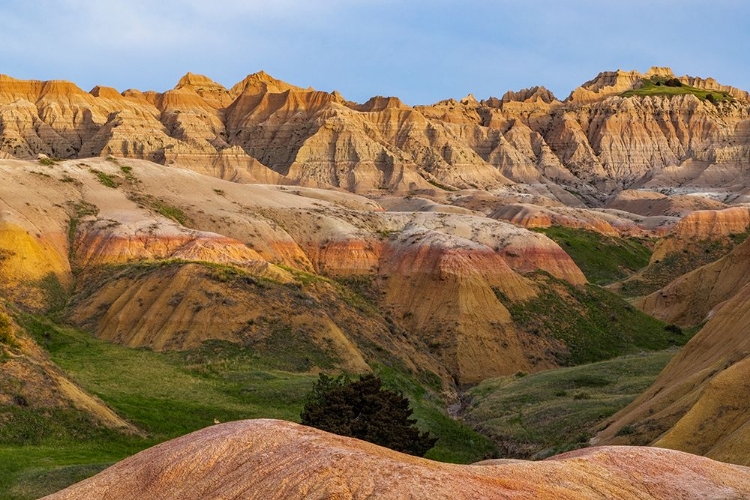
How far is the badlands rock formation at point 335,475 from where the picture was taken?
51.7 ft

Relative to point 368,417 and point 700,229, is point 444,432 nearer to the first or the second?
point 368,417

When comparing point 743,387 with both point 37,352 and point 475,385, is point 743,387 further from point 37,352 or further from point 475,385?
point 475,385

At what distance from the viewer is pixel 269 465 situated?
16703 mm

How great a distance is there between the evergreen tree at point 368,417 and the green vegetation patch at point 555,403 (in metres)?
6.04

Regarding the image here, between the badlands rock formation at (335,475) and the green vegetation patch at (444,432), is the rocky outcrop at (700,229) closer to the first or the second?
the green vegetation patch at (444,432)

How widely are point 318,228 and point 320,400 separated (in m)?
51.4

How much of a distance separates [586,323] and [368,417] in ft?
158

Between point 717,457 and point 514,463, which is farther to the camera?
point 717,457

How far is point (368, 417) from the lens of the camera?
120ft

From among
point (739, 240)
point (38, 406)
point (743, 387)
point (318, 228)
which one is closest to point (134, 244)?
point (318, 228)

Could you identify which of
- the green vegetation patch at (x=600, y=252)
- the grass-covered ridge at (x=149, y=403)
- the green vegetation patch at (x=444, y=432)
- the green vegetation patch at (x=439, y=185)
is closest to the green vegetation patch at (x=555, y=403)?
the green vegetation patch at (x=444, y=432)

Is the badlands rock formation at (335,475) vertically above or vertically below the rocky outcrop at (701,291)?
below

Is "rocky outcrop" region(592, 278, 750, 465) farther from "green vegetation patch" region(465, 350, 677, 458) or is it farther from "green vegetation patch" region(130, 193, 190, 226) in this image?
"green vegetation patch" region(130, 193, 190, 226)

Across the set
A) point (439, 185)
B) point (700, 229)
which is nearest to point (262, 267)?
point (700, 229)
